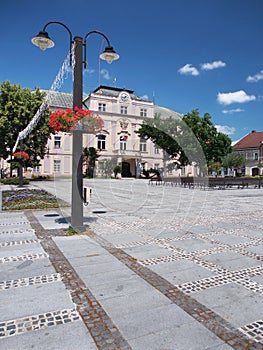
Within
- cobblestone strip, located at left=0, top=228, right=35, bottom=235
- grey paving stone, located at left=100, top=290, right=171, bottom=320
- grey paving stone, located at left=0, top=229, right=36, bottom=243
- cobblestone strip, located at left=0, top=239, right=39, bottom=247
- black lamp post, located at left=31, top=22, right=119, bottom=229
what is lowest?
grey paving stone, located at left=100, top=290, right=171, bottom=320

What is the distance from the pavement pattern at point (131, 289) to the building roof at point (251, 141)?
58.4 metres

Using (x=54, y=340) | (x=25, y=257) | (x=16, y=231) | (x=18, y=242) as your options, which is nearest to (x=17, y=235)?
(x=16, y=231)

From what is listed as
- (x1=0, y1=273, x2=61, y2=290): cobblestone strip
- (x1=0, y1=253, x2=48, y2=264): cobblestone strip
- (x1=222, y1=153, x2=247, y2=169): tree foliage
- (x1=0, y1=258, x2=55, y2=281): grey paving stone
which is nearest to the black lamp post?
(x1=0, y1=253, x2=48, y2=264): cobblestone strip

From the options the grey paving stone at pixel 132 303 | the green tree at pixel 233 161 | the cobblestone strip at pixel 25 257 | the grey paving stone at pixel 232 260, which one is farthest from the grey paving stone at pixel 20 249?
the green tree at pixel 233 161

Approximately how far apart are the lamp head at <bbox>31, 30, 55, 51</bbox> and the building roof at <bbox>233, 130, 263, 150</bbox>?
194 feet

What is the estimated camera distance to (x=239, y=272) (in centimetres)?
389

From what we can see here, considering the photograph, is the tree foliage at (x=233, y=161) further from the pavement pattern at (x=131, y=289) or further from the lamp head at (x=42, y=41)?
the lamp head at (x=42, y=41)

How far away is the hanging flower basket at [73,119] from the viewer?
19.4 ft

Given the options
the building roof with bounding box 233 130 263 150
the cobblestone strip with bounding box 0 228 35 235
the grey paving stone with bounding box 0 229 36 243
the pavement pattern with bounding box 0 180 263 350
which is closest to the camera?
the pavement pattern with bounding box 0 180 263 350

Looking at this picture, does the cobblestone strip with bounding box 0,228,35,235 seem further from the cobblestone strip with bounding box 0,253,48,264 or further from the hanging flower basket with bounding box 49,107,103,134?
the hanging flower basket with bounding box 49,107,103,134

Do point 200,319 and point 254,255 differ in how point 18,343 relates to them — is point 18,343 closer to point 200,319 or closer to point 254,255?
point 200,319

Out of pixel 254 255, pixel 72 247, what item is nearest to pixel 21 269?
pixel 72 247

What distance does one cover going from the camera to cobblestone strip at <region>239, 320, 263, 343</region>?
2.38 metres

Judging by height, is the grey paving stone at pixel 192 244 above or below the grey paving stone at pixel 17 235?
below
